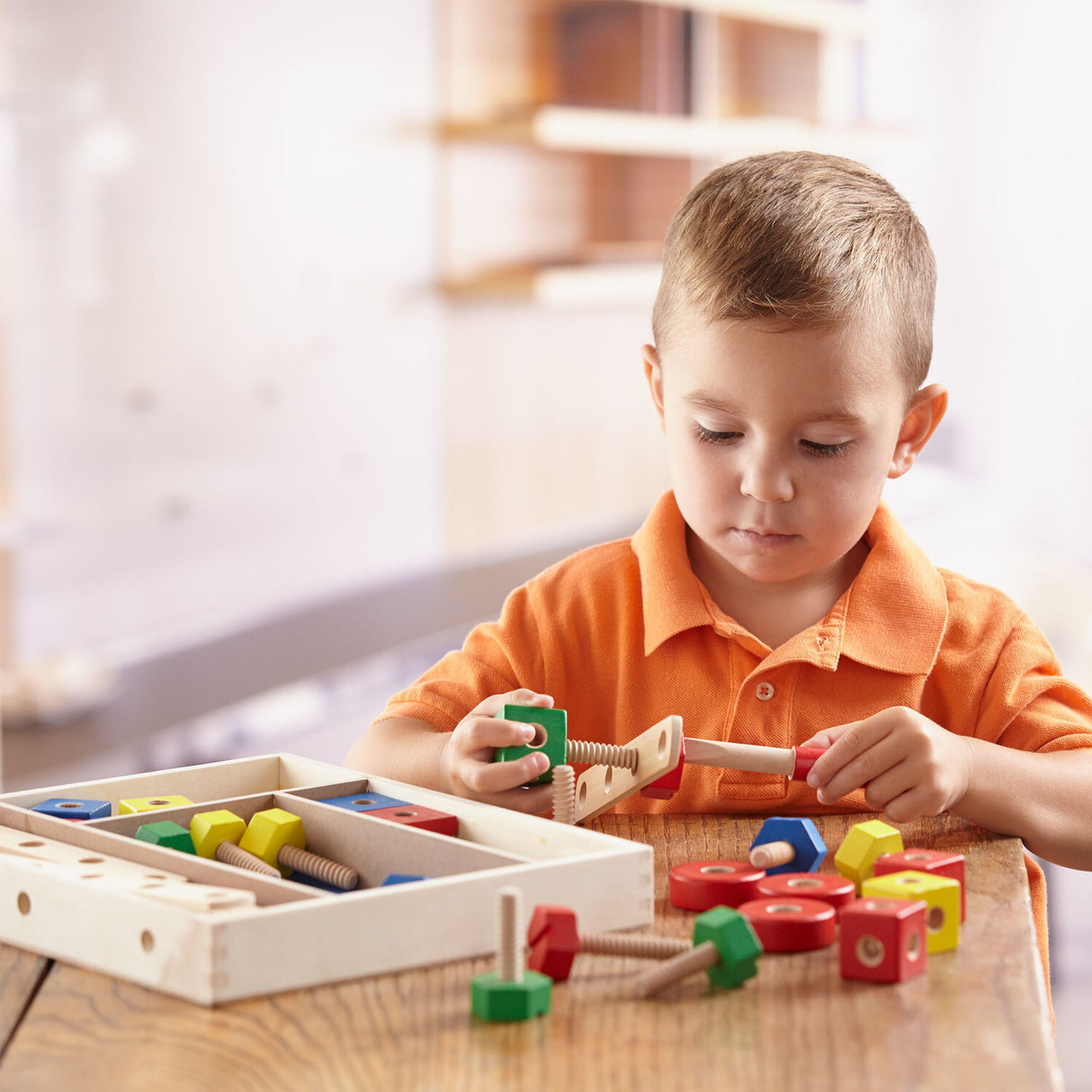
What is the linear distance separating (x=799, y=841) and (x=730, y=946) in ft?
0.58

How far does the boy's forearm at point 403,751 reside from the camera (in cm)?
97

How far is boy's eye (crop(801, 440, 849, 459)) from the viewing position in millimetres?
986

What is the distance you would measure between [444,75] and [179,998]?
2.55 meters

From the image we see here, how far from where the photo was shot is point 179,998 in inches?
23.1

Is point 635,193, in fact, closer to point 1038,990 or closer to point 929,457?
point 929,457

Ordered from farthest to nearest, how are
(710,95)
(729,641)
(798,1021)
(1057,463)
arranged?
(1057,463) → (710,95) → (729,641) → (798,1021)

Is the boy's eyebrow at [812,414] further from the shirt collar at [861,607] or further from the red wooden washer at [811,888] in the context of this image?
the red wooden washer at [811,888]

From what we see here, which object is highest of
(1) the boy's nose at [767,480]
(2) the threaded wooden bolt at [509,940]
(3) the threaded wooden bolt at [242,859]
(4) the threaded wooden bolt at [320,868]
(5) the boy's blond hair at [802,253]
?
(5) the boy's blond hair at [802,253]

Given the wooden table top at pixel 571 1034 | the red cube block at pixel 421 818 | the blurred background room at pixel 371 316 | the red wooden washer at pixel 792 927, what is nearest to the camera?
the wooden table top at pixel 571 1034

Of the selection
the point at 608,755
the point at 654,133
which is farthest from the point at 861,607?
the point at 654,133

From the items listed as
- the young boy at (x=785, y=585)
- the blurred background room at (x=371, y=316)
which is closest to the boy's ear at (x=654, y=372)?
the young boy at (x=785, y=585)

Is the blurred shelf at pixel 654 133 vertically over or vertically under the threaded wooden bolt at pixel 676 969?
over

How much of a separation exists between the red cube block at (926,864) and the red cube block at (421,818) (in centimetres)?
21

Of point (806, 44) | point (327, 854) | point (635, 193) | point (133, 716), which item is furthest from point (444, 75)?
point (327, 854)
